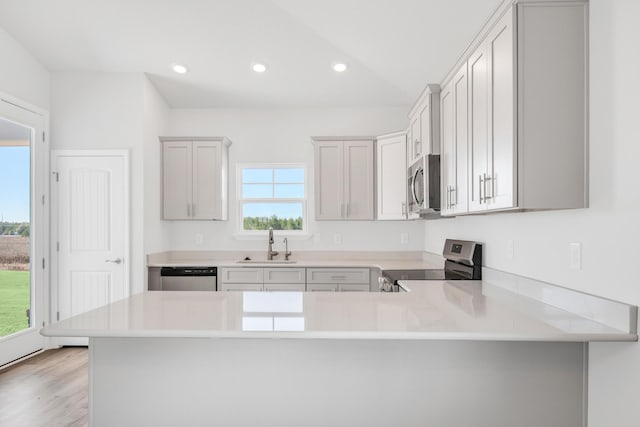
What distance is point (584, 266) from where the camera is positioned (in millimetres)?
1732

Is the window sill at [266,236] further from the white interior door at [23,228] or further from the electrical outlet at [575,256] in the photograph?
the electrical outlet at [575,256]

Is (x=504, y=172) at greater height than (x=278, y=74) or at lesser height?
lesser

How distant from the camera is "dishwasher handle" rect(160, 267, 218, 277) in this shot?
4.26m

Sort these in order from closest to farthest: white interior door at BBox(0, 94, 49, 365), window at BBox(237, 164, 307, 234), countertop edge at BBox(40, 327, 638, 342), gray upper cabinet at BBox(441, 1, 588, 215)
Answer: countertop edge at BBox(40, 327, 638, 342) < gray upper cabinet at BBox(441, 1, 588, 215) < white interior door at BBox(0, 94, 49, 365) < window at BBox(237, 164, 307, 234)

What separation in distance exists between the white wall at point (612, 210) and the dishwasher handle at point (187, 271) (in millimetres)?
3243

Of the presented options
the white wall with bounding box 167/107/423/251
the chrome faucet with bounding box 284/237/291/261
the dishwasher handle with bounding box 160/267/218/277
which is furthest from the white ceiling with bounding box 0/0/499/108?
the dishwasher handle with bounding box 160/267/218/277

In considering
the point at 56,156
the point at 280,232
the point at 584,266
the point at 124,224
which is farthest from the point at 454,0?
the point at 56,156

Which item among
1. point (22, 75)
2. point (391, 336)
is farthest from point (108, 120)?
point (391, 336)

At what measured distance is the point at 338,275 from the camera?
168 inches

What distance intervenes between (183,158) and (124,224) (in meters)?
0.92

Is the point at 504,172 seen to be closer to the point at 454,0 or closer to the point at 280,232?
the point at 454,0

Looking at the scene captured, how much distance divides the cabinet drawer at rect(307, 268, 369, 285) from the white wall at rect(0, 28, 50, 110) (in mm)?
3138

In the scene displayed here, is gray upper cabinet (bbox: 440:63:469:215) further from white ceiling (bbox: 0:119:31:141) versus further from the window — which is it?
white ceiling (bbox: 0:119:31:141)

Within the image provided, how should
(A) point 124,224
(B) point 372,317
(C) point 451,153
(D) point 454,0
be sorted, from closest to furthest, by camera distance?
(B) point 372,317 → (C) point 451,153 → (D) point 454,0 → (A) point 124,224
